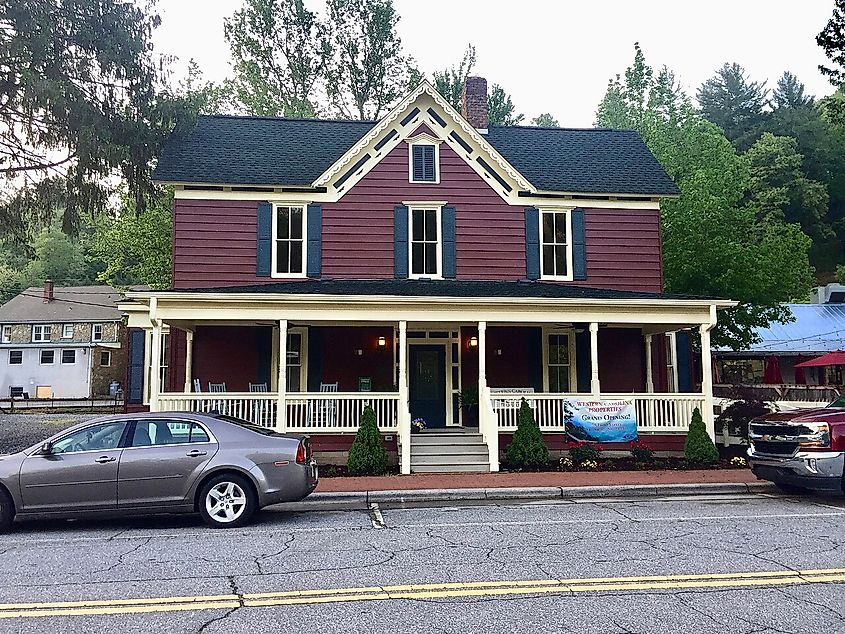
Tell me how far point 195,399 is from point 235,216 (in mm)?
5226

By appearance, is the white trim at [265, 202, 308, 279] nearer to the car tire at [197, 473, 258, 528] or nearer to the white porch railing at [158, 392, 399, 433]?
the white porch railing at [158, 392, 399, 433]

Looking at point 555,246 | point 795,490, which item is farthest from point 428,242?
point 795,490

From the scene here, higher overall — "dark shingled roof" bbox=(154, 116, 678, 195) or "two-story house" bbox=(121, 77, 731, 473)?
"dark shingled roof" bbox=(154, 116, 678, 195)

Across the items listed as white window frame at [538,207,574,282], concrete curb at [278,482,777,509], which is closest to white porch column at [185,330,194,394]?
concrete curb at [278,482,777,509]

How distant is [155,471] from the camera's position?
9.18m

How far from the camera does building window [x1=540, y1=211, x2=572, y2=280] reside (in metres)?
19.0

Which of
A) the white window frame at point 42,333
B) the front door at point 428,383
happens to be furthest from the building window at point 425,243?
the white window frame at point 42,333

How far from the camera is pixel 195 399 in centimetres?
1493

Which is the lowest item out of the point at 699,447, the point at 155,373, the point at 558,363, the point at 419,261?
the point at 699,447

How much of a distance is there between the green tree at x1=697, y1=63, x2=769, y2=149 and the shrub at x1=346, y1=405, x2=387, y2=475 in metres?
52.4

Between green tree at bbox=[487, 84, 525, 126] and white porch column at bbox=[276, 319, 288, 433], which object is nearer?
white porch column at bbox=[276, 319, 288, 433]

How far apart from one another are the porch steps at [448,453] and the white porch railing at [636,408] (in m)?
0.71

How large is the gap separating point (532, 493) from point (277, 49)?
32.5 meters

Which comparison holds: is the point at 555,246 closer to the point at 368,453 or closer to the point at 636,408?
the point at 636,408
